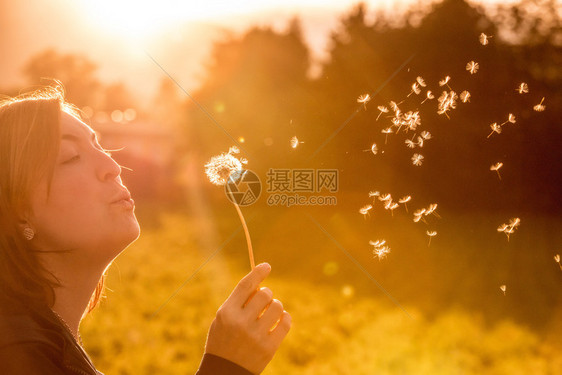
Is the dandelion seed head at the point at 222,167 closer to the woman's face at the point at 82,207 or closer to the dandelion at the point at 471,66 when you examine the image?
the woman's face at the point at 82,207

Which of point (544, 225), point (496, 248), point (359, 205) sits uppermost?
point (544, 225)

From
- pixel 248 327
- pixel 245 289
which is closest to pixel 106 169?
pixel 245 289

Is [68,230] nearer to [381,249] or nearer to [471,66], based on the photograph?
[471,66]

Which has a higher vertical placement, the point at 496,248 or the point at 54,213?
the point at 496,248

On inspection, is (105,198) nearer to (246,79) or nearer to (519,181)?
(519,181)

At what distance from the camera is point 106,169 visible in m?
2.03

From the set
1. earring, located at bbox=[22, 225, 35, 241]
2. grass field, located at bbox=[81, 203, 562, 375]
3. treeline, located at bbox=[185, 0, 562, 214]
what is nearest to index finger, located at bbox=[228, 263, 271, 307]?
earring, located at bbox=[22, 225, 35, 241]

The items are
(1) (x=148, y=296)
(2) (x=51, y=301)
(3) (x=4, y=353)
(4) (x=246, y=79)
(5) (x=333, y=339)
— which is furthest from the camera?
(4) (x=246, y=79)

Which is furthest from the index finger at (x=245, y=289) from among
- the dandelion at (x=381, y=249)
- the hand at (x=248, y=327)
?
the dandelion at (x=381, y=249)

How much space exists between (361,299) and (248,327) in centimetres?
580

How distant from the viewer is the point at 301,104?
731 centimetres

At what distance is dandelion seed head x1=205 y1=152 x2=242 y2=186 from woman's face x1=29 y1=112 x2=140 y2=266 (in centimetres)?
62

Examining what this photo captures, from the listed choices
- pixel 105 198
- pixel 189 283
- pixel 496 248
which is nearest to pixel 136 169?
pixel 189 283

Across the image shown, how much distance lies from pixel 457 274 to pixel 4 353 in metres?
7.45
